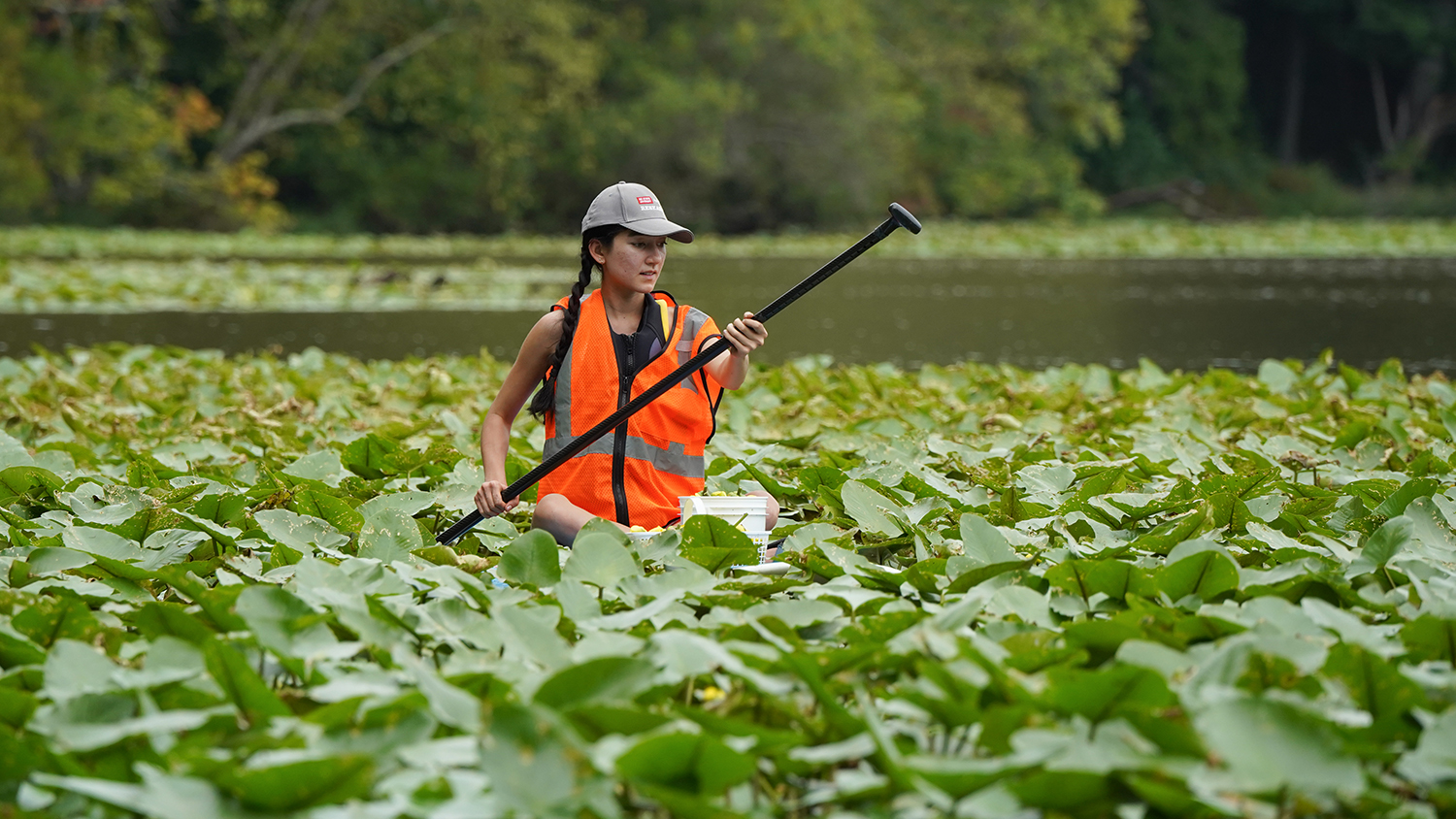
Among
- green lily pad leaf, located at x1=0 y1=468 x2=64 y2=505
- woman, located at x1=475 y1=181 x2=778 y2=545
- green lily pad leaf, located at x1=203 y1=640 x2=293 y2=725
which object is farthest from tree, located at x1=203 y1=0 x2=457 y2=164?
green lily pad leaf, located at x1=203 y1=640 x2=293 y2=725

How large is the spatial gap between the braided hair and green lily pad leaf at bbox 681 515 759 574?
0.57m

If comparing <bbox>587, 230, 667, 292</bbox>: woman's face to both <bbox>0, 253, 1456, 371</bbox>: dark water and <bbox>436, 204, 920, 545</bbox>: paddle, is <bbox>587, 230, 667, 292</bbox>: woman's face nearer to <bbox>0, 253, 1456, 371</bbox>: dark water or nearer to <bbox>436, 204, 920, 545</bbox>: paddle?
<bbox>436, 204, 920, 545</bbox>: paddle

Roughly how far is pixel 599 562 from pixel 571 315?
Answer: 31.7 inches

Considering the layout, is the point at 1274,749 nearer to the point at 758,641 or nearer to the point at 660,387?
the point at 758,641

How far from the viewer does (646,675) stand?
5.86 ft

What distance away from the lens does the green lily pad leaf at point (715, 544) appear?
254 centimetres

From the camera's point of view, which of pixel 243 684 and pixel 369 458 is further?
pixel 369 458

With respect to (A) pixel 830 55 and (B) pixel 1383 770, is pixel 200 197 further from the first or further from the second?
(B) pixel 1383 770

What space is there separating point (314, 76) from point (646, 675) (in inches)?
898

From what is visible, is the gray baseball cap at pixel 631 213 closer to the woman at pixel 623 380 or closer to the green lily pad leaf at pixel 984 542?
the woman at pixel 623 380

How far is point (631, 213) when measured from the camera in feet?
9.65

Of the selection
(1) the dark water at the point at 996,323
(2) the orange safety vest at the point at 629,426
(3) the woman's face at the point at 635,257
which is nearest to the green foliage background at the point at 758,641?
(2) the orange safety vest at the point at 629,426

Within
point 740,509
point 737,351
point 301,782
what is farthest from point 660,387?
point 301,782

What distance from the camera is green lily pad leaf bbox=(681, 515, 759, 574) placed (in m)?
2.54
